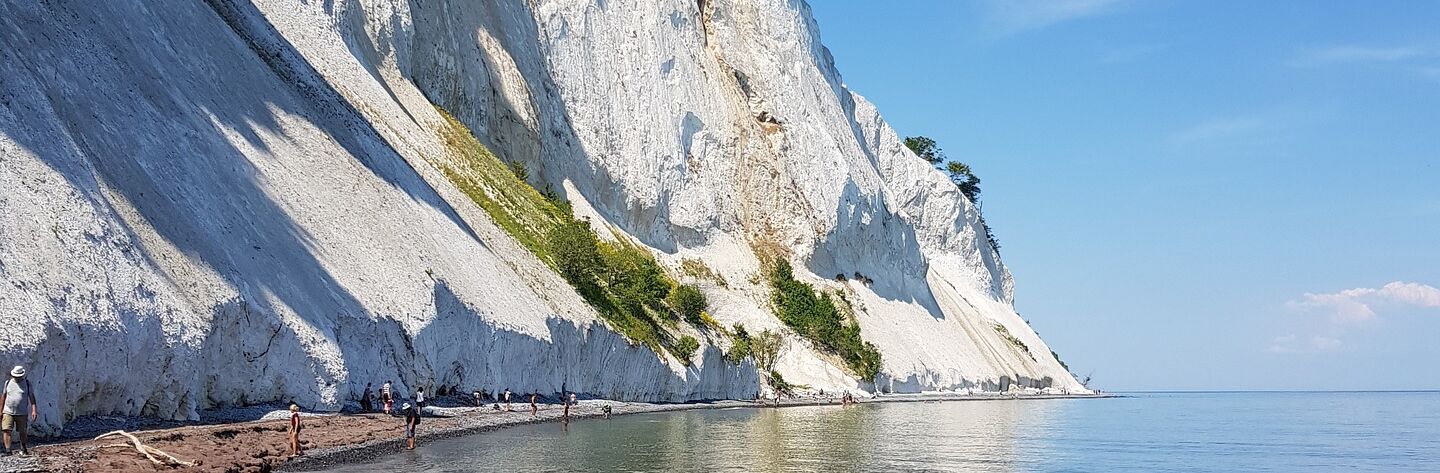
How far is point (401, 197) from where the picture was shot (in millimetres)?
44500

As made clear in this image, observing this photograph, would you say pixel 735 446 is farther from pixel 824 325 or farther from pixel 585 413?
pixel 824 325

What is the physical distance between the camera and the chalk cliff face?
940 inches

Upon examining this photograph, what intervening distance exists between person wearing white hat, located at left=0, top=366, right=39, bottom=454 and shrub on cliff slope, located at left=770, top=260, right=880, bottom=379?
197 ft

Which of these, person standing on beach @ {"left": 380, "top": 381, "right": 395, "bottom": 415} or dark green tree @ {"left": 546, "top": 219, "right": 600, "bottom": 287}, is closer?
person standing on beach @ {"left": 380, "top": 381, "right": 395, "bottom": 415}

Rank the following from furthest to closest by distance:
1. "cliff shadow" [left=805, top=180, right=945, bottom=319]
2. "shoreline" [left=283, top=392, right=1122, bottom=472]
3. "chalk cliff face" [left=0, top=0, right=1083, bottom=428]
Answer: "cliff shadow" [left=805, top=180, right=945, bottom=319] < "shoreline" [left=283, top=392, right=1122, bottom=472] < "chalk cliff face" [left=0, top=0, right=1083, bottom=428]

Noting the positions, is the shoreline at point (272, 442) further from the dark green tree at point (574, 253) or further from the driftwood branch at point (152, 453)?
the dark green tree at point (574, 253)

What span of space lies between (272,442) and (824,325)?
2117 inches

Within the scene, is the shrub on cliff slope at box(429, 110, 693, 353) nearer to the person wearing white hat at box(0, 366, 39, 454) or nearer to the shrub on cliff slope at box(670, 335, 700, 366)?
the shrub on cliff slope at box(670, 335, 700, 366)

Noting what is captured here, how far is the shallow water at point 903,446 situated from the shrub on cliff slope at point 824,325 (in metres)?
13.7

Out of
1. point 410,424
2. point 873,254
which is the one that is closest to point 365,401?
point 410,424

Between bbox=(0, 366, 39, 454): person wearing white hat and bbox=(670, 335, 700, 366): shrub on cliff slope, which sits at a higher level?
bbox=(670, 335, 700, 366): shrub on cliff slope

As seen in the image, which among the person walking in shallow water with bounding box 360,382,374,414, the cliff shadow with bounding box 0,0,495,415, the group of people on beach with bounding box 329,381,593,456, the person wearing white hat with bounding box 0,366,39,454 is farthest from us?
the person walking in shallow water with bounding box 360,382,374,414

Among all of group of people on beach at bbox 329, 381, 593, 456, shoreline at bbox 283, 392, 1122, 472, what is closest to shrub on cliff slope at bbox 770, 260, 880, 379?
shoreline at bbox 283, 392, 1122, 472

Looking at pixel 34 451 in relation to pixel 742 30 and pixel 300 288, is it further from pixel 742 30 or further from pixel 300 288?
pixel 742 30
